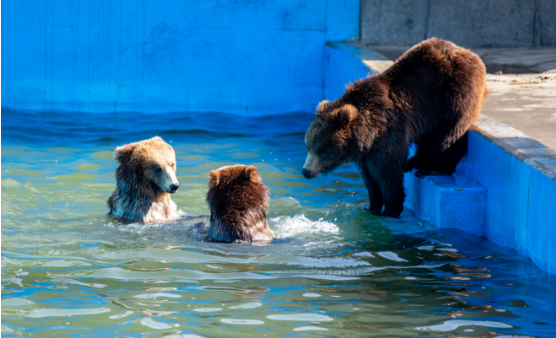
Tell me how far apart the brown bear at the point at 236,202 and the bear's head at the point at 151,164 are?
748mm

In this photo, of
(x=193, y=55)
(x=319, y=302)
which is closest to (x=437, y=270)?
(x=319, y=302)

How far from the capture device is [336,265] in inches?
211

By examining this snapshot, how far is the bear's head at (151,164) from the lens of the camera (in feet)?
20.6

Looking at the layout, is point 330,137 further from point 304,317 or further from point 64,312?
point 64,312

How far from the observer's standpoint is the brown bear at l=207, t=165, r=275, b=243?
18.2 ft

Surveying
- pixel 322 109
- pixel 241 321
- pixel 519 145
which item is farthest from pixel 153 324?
pixel 519 145

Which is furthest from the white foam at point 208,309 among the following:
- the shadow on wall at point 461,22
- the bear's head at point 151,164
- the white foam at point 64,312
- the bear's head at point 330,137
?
the shadow on wall at point 461,22

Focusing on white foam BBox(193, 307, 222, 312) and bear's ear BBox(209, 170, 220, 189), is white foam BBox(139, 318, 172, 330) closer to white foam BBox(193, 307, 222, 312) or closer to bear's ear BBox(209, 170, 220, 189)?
white foam BBox(193, 307, 222, 312)

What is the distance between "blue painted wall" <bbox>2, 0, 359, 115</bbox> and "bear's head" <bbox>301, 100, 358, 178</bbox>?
7.45 metres

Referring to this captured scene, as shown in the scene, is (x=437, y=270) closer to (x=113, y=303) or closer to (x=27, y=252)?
(x=113, y=303)

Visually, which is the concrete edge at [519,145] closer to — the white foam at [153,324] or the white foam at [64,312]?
the white foam at [153,324]

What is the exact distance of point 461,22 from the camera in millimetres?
14023

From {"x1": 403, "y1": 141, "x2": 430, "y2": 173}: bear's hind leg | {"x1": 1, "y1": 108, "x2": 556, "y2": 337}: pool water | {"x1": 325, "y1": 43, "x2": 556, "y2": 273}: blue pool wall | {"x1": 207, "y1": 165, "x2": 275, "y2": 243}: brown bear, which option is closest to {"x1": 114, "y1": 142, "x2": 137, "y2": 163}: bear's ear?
{"x1": 1, "y1": 108, "x2": 556, "y2": 337}: pool water

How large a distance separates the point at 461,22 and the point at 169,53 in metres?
6.41
